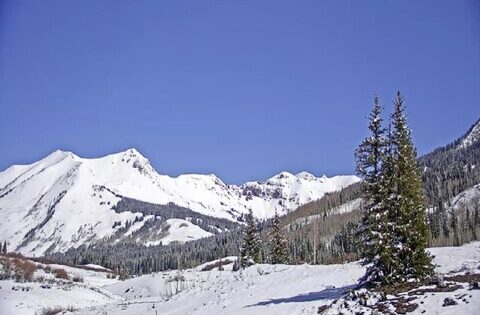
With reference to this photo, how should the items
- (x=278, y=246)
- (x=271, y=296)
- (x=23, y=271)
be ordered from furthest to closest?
(x=278, y=246) < (x=23, y=271) < (x=271, y=296)

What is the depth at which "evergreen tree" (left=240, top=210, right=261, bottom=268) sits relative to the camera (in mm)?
70625

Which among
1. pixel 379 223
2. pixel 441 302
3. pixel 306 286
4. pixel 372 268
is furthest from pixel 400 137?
pixel 441 302

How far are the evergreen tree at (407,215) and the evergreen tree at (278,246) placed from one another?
39.7 m

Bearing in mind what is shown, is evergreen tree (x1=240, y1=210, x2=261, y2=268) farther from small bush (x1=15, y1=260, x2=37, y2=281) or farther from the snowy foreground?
small bush (x1=15, y1=260, x2=37, y2=281)

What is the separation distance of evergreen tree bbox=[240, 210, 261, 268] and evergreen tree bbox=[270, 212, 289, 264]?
1.95m

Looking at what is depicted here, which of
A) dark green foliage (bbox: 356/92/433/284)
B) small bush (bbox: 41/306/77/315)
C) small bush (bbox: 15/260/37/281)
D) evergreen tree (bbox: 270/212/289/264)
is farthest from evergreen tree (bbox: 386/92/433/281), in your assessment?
small bush (bbox: 15/260/37/281)

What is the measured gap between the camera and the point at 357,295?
24.1 metres

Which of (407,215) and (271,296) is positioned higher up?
(407,215)

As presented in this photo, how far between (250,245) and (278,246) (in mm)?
3758

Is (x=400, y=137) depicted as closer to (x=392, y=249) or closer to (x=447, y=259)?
(x=392, y=249)

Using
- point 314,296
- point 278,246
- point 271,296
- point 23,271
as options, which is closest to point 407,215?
point 314,296

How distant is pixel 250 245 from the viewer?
71562 millimetres

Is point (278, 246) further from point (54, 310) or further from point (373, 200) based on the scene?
point (373, 200)

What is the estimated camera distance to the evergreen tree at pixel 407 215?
2794 centimetres
